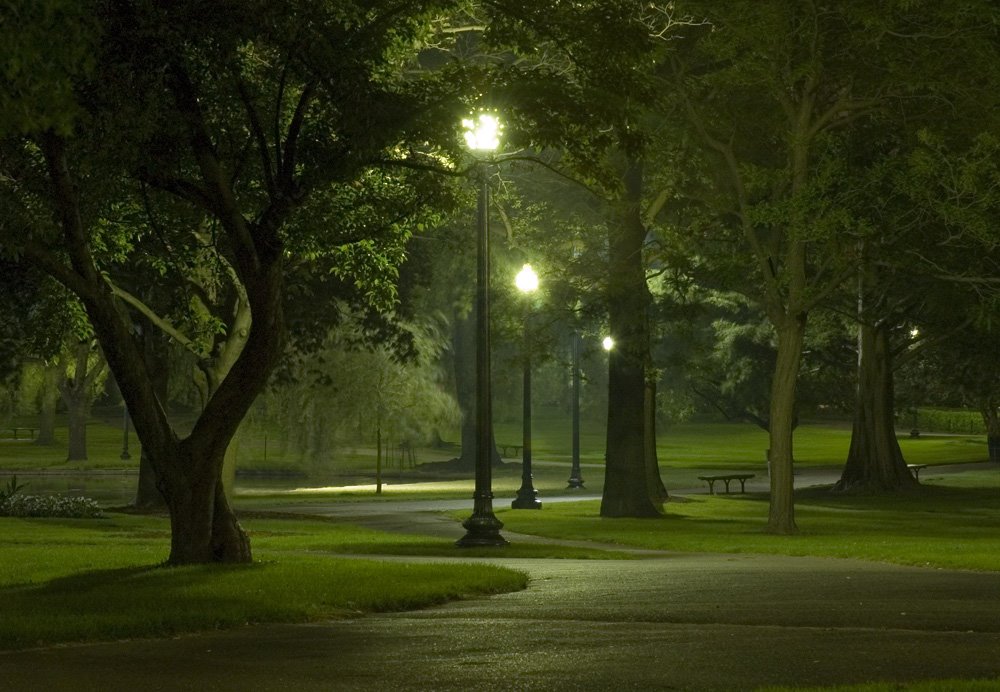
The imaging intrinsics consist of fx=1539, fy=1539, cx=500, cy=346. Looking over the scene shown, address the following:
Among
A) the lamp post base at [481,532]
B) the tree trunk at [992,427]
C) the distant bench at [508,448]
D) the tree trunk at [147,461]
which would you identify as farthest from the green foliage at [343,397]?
the tree trunk at [992,427]

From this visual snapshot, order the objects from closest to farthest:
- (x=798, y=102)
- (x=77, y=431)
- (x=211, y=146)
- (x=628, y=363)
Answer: (x=211, y=146) < (x=798, y=102) < (x=628, y=363) < (x=77, y=431)

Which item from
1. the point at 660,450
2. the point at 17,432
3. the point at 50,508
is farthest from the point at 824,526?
the point at 17,432

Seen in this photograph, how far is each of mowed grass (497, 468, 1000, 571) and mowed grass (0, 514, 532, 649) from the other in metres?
6.80

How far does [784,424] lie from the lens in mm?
31547

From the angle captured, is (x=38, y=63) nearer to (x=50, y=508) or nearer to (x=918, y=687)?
(x=918, y=687)

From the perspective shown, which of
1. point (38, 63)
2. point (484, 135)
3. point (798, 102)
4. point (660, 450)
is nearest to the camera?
point (38, 63)

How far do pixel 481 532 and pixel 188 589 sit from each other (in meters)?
9.02

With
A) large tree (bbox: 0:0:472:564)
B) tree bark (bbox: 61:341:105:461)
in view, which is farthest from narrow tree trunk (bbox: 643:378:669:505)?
tree bark (bbox: 61:341:105:461)

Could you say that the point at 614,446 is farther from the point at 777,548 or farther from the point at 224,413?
the point at 224,413

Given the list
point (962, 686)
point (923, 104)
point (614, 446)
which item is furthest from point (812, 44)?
point (962, 686)

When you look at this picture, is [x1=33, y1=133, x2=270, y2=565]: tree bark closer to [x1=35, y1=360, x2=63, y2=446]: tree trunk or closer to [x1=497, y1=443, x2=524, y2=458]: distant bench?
[x1=35, y1=360, x2=63, y2=446]: tree trunk

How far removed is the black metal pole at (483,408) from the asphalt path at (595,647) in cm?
634

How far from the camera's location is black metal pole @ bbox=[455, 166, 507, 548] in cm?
2309

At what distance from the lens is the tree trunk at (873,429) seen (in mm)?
51188
